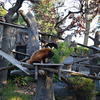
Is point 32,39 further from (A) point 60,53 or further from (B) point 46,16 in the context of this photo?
(B) point 46,16

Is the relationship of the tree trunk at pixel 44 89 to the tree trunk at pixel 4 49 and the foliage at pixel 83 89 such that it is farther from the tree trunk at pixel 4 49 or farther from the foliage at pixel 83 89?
the tree trunk at pixel 4 49

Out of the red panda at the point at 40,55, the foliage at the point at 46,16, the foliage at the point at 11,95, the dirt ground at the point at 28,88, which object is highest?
the foliage at the point at 46,16

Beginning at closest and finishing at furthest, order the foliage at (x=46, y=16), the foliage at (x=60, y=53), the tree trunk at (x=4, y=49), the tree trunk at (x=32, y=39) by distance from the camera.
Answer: the foliage at (x=60, y=53) < the tree trunk at (x=32, y=39) < the tree trunk at (x=4, y=49) < the foliage at (x=46, y=16)

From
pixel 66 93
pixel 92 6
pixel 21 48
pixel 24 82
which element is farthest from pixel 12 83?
pixel 21 48

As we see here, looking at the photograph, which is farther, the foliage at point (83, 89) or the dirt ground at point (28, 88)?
the dirt ground at point (28, 88)

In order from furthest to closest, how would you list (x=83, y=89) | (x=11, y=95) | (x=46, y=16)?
(x=46, y=16) < (x=83, y=89) < (x=11, y=95)

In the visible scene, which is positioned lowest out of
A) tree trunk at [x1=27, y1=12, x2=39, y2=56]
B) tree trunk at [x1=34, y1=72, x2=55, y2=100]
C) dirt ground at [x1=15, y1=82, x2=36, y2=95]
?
dirt ground at [x1=15, y1=82, x2=36, y2=95]

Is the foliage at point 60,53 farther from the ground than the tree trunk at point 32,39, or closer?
closer

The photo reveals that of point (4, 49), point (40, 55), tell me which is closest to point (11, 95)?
point (4, 49)

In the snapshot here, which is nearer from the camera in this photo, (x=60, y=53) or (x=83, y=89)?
(x=60, y=53)

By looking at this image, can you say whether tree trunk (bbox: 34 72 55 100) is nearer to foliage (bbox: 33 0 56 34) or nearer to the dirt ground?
the dirt ground

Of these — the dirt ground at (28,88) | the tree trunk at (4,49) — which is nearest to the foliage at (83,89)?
the dirt ground at (28,88)

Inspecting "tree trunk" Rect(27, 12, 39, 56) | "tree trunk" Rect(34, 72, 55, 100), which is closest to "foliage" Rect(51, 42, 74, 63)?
"tree trunk" Rect(34, 72, 55, 100)

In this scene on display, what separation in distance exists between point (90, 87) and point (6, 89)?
185 inches
